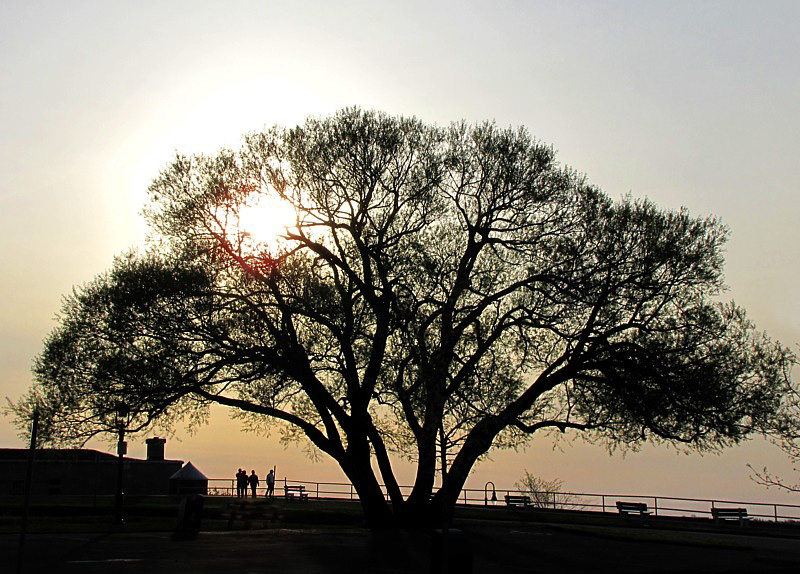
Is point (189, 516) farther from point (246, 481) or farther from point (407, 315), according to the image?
point (246, 481)

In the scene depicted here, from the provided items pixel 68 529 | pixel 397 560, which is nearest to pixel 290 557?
pixel 397 560

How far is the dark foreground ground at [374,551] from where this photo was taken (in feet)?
68.5

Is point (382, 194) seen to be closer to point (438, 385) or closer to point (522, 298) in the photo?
point (522, 298)

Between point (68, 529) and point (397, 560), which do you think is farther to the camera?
point (68, 529)

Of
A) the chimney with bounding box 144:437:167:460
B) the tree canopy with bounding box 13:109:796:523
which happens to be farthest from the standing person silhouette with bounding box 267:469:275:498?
the tree canopy with bounding box 13:109:796:523

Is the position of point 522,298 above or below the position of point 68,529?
above

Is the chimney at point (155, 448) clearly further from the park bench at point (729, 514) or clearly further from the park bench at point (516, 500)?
the park bench at point (729, 514)

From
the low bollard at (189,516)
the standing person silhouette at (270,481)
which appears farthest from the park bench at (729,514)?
the standing person silhouette at (270,481)

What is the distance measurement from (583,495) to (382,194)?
2408 cm

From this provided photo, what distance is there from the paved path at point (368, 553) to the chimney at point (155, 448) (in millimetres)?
48551

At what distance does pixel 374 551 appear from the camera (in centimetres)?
2520

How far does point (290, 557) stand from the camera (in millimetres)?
23094

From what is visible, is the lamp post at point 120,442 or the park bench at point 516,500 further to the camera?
the park bench at point 516,500

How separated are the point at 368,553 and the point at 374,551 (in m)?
0.59
